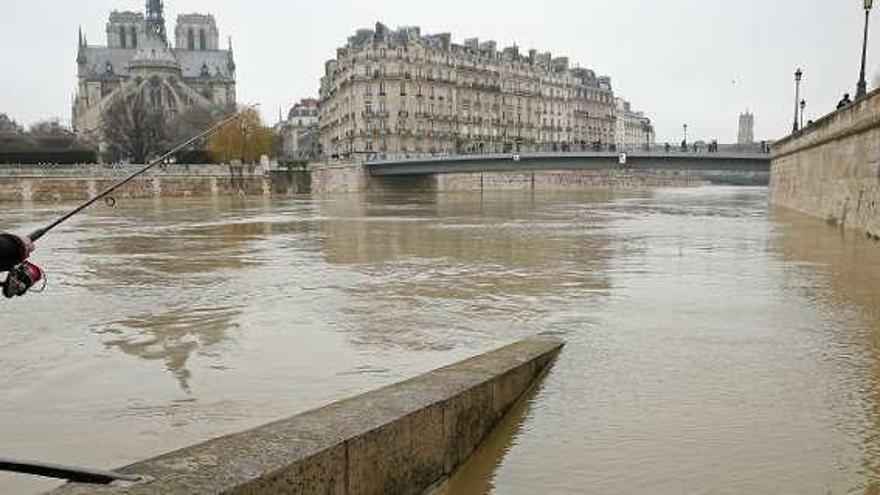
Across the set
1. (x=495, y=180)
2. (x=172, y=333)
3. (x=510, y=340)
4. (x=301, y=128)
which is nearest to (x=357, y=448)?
(x=510, y=340)

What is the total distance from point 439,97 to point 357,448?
122415mm

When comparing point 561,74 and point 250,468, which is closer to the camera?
point 250,468

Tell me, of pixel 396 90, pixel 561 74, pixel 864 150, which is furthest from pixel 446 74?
pixel 864 150

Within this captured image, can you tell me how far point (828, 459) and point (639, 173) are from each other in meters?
133

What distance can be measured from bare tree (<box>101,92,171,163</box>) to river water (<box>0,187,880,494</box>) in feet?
277

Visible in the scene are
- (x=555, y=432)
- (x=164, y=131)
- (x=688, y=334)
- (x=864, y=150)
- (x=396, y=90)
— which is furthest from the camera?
(x=396, y=90)

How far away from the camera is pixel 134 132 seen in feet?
329

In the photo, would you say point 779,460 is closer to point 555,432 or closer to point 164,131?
point 555,432

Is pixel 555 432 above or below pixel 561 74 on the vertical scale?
below

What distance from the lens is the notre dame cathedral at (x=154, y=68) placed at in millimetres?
129875

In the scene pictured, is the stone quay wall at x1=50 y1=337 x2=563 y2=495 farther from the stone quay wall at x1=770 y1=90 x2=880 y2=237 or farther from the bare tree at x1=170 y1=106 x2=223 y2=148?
the bare tree at x1=170 y1=106 x2=223 y2=148

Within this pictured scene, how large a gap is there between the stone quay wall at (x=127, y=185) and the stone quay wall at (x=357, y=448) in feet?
249

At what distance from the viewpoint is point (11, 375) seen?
9125mm

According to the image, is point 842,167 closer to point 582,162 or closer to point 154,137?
point 582,162
